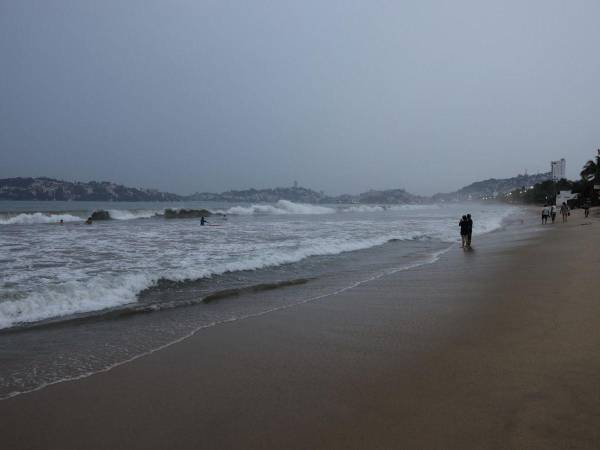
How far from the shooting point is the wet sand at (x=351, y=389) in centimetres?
299

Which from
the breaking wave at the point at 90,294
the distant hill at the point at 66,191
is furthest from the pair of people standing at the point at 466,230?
the distant hill at the point at 66,191

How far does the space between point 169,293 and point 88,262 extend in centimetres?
477

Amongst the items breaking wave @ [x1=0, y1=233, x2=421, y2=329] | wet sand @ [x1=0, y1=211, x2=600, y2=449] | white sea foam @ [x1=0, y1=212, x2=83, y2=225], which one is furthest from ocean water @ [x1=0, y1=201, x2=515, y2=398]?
white sea foam @ [x1=0, y1=212, x2=83, y2=225]

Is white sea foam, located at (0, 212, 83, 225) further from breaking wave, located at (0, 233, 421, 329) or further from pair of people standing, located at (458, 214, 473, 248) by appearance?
pair of people standing, located at (458, 214, 473, 248)

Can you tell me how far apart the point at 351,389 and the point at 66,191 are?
582 ft

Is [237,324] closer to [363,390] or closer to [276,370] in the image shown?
[276,370]

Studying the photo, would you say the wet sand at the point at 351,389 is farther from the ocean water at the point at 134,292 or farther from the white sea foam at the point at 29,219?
the white sea foam at the point at 29,219

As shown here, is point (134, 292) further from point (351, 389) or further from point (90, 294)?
point (351, 389)

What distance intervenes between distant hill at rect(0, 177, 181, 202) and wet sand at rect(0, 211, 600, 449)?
171607mm

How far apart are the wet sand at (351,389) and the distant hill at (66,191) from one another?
563ft

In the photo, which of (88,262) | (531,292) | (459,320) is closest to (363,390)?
(459,320)

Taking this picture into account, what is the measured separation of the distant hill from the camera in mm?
150125

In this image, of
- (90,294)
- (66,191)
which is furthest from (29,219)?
(66,191)

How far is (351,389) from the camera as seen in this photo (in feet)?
12.4
